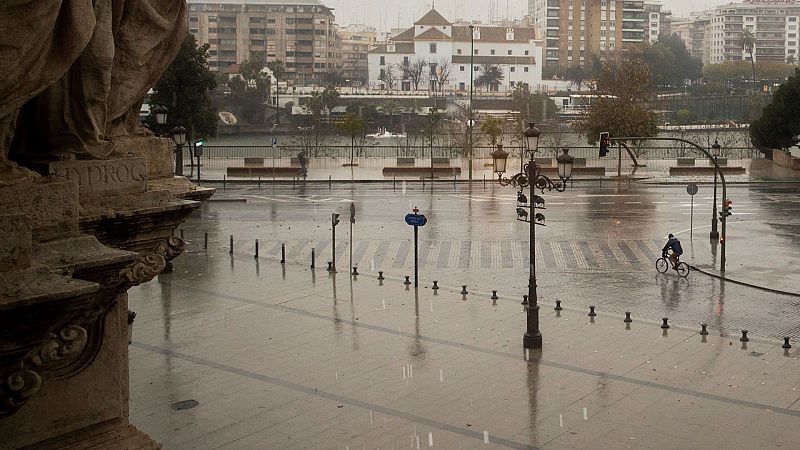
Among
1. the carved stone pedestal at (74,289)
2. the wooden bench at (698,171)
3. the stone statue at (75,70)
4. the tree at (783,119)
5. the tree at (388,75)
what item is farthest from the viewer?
the tree at (388,75)

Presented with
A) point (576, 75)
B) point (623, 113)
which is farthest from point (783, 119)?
point (576, 75)

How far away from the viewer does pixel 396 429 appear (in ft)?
49.3

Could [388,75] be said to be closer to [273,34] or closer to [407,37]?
[407,37]

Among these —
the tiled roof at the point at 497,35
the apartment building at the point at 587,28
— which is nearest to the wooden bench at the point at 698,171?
the tiled roof at the point at 497,35

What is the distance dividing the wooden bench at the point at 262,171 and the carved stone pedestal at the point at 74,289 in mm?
47575

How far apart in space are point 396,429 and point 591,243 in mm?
19738

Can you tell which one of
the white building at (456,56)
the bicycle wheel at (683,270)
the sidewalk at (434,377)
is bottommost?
the sidewalk at (434,377)

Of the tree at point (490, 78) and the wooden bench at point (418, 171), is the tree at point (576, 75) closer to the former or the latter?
the tree at point (490, 78)

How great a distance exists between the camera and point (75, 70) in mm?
10250

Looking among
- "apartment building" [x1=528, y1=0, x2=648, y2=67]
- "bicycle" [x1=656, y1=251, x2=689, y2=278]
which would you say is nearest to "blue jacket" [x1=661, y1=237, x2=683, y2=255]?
"bicycle" [x1=656, y1=251, x2=689, y2=278]

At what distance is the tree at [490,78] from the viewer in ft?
519

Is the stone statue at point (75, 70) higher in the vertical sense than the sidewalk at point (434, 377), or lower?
higher

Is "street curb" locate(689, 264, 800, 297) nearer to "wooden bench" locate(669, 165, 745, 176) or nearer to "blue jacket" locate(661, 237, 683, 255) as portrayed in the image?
"blue jacket" locate(661, 237, 683, 255)

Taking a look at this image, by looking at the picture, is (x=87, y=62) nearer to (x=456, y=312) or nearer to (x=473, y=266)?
(x=456, y=312)
